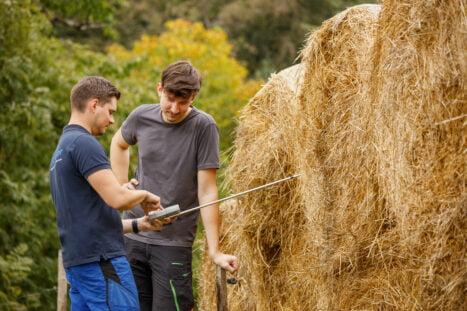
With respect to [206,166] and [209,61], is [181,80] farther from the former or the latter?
[209,61]

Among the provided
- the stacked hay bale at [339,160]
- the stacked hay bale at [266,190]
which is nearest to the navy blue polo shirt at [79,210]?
the stacked hay bale at [339,160]

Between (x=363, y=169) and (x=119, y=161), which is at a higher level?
(x=119, y=161)

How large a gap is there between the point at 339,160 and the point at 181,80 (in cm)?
111

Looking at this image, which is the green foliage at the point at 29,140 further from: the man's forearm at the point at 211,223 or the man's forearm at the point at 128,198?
the man's forearm at the point at 128,198

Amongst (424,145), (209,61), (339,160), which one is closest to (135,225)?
(339,160)

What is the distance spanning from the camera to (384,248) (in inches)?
232

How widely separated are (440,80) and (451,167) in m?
0.44

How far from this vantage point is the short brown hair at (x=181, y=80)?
6445 millimetres

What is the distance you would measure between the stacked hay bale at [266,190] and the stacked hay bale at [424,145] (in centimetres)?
180

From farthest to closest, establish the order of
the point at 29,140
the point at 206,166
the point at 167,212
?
the point at 29,140
the point at 206,166
the point at 167,212

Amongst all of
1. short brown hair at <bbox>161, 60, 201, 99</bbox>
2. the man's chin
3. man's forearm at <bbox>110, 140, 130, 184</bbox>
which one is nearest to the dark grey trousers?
man's forearm at <bbox>110, 140, 130, 184</bbox>

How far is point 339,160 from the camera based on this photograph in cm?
646

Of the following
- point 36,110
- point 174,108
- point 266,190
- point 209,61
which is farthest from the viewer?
point 209,61

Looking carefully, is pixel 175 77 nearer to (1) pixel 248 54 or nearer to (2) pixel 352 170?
(2) pixel 352 170
